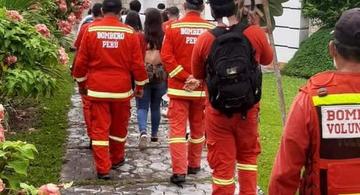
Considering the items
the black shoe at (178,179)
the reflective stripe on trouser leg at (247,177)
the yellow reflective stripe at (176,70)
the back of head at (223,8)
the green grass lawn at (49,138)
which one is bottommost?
the green grass lawn at (49,138)

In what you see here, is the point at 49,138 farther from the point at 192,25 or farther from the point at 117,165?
the point at 192,25

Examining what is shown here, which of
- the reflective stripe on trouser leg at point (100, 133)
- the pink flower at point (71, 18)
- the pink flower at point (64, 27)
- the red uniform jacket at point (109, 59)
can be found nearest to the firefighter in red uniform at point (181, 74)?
the red uniform jacket at point (109, 59)

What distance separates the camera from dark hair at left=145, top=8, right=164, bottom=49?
25.6ft

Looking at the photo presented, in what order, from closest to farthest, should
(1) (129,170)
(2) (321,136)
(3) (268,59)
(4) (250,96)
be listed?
(2) (321,136) < (4) (250,96) < (3) (268,59) < (1) (129,170)

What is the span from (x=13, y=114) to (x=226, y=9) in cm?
541

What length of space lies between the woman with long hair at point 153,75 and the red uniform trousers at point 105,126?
3.51 feet

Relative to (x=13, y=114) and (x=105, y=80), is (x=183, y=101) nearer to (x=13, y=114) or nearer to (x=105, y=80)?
(x=105, y=80)

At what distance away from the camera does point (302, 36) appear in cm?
1672

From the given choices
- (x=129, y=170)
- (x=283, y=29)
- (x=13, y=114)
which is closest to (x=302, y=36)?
(x=283, y=29)

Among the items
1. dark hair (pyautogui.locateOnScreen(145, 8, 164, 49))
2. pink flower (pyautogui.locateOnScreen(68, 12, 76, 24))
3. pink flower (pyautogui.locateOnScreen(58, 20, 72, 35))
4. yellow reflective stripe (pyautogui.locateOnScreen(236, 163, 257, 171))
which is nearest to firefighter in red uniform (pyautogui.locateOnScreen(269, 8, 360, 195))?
yellow reflective stripe (pyautogui.locateOnScreen(236, 163, 257, 171))

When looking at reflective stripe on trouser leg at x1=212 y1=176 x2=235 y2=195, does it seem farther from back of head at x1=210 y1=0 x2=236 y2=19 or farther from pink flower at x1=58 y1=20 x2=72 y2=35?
pink flower at x1=58 y1=20 x2=72 y2=35

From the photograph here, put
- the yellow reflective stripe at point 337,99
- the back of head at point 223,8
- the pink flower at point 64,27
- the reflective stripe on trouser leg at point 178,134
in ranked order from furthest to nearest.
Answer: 1. the pink flower at point 64,27
2. the reflective stripe on trouser leg at point 178,134
3. the back of head at point 223,8
4. the yellow reflective stripe at point 337,99

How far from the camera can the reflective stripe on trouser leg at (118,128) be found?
7129mm

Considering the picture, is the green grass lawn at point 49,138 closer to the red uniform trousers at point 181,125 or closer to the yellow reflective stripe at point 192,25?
the red uniform trousers at point 181,125
